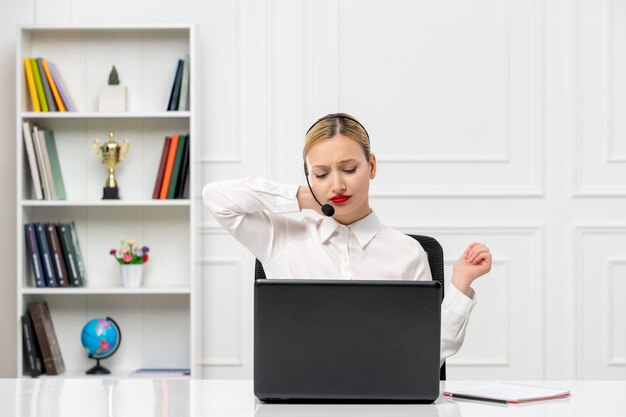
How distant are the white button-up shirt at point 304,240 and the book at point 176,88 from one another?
1.62 meters

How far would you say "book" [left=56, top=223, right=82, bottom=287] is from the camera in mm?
3512

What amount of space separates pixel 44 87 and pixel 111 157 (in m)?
0.41

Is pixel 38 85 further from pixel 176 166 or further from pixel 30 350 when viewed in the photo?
pixel 30 350

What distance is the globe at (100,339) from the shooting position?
3.48m

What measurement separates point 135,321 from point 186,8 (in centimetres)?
140

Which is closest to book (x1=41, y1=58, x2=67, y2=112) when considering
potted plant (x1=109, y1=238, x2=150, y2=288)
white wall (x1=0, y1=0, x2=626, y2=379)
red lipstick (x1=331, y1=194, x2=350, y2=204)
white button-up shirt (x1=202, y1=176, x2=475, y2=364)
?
white wall (x1=0, y1=0, x2=626, y2=379)

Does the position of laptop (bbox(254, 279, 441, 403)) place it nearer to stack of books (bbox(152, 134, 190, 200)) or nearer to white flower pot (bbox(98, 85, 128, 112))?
stack of books (bbox(152, 134, 190, 200))

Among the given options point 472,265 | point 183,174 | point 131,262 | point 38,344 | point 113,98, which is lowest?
point 38,344

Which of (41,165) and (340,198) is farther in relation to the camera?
(41,165)

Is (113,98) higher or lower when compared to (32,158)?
higher

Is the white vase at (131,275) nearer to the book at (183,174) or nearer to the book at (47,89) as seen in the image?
the book at (183,174)

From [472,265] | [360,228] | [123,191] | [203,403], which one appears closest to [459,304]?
[472,265]

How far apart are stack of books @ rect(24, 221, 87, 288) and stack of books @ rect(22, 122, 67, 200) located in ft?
0.45

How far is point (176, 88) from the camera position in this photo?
3551 mm
